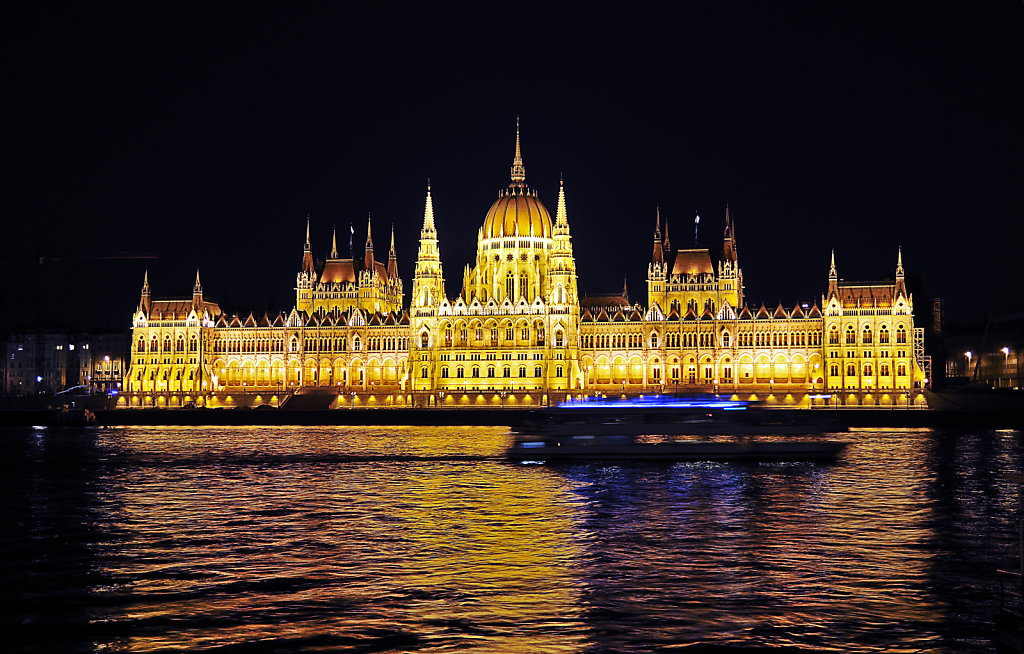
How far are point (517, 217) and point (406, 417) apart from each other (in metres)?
48.1

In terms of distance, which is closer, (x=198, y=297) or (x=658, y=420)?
(x=658, y=420)

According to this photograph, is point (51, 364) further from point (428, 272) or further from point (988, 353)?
point (988, 353)

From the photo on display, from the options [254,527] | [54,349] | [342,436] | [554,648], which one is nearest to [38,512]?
[254,527]

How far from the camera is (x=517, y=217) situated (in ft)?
471

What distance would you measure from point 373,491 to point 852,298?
333ft

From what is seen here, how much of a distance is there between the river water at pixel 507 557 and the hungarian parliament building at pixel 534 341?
7300cm

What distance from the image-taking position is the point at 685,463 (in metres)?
57.6

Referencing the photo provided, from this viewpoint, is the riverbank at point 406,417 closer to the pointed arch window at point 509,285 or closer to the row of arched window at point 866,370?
the row of arched window at point 866,370

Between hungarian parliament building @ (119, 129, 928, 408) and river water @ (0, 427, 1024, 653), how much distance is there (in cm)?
7300

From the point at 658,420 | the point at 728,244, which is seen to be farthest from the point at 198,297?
the point at 658,420

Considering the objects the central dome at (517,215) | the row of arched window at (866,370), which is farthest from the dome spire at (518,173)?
the row of arched window at (866,370)

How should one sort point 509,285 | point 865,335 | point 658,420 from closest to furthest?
point 658,420 → point 865,335 → point 509,285

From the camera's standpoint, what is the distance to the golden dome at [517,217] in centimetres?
14312

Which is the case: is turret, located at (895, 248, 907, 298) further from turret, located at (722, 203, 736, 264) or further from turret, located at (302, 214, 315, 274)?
turret, located at (302, 214, 315, 274)
